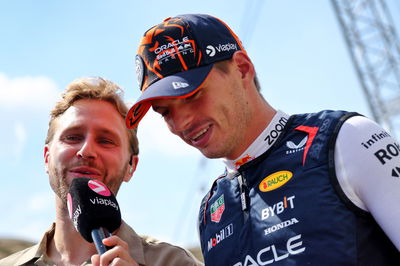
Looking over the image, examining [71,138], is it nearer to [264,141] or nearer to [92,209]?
[92,209]

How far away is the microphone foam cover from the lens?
204 centimetres

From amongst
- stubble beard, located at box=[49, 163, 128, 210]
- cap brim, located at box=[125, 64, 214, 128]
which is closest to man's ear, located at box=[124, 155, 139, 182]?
stubble beard, located at box=[49, 163, 128, 210]

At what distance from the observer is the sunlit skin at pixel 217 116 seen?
6.70 ft

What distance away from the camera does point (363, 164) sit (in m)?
1.71

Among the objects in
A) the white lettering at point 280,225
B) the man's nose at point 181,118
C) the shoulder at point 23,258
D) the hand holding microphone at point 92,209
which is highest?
the man's nose at point 181,118

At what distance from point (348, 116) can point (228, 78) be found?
52 cm

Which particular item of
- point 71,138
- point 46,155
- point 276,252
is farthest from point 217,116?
point 46,155

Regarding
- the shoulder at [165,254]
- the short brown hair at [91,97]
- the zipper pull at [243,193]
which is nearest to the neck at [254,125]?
Answer: the zipper pull at [243,193]

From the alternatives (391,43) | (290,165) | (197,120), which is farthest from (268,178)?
(391,43)

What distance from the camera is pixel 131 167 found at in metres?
3.25

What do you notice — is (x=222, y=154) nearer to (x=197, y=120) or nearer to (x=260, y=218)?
(x=197, y=120)

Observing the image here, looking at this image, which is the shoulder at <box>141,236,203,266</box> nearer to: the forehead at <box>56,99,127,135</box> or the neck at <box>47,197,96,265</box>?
the neck at <box>47,197,96,265</box>

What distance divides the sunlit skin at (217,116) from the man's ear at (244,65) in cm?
4

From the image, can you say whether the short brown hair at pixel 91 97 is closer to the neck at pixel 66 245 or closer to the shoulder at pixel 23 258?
the neck at pixel 66 245
